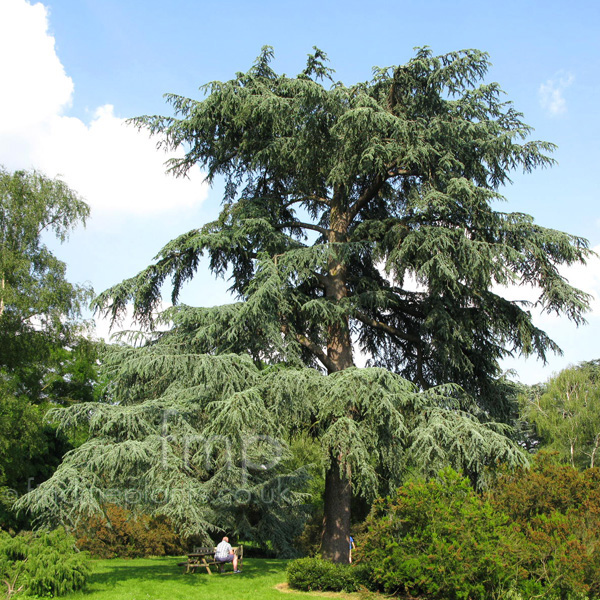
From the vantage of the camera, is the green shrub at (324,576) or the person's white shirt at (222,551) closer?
the green shrub at (324,576)

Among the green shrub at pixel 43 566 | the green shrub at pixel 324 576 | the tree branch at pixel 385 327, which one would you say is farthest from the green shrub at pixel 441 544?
the tree branch at pixel 385 327

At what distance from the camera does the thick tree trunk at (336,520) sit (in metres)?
13.5

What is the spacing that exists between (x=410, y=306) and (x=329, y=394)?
17.8 ft

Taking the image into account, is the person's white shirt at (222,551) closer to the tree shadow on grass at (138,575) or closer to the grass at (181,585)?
the grass at (181,585)

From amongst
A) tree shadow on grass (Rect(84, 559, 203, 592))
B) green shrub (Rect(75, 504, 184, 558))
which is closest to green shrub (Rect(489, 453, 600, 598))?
tree shadow on grass (Rect(84, 559, 203, 592))

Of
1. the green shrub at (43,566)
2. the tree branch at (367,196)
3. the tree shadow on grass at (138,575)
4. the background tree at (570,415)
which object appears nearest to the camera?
the green shrub at (43,566)

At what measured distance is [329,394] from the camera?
11.2 meters

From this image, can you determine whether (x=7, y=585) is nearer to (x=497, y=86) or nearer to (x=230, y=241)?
(x=230, y=241)

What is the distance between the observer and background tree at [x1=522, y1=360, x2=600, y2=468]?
32719 millimetres

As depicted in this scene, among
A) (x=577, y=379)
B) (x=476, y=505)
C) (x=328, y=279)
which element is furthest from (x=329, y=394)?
(x=577, y=379)

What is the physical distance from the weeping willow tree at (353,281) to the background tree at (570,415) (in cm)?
2104

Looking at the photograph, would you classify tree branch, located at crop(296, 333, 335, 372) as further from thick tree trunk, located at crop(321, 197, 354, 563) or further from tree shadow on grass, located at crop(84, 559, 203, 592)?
tree shadow on grass, located at crop(84, 559, 203, 592)

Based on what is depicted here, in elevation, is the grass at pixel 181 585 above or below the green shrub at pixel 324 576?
below

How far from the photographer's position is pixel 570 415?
34000mm
